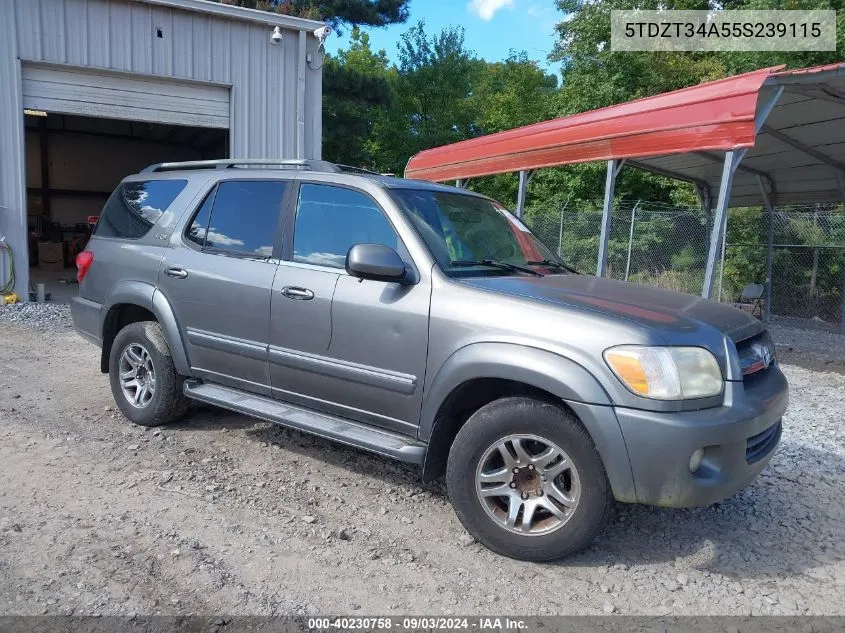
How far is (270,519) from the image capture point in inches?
144

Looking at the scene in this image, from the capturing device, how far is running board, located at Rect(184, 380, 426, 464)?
354 cm

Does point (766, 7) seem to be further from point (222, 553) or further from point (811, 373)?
point (222, 553)

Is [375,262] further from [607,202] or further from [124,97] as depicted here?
[124,97]

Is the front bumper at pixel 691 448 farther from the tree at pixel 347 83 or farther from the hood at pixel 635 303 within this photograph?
the tree at pixel 347 83

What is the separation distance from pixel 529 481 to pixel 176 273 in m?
2.92

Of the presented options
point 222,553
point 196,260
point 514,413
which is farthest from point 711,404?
point 196,260

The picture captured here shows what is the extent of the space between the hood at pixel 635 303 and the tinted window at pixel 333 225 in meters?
0.72

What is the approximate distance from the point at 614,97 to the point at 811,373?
53.1 feet

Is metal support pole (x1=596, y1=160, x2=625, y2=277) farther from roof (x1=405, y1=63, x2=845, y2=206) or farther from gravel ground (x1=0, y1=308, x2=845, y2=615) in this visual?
gravel ground (x1=0, y1=308, x2=845, y2=615)

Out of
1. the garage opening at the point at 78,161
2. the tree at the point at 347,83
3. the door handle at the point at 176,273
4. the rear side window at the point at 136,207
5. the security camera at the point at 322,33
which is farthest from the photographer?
the garage opening at the point at 78,161

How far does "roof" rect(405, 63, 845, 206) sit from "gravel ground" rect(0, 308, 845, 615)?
3.96 metres

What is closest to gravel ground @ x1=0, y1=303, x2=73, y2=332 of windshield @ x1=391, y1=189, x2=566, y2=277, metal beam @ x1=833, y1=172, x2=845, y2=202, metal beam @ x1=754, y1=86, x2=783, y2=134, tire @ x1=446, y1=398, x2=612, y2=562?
windshield @ x1=391, y1=189, x2=566, y2=277

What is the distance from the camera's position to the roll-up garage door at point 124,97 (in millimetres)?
10969

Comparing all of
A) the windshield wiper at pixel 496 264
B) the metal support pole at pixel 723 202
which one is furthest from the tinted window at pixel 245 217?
the metal support pole at pixel 723 202
